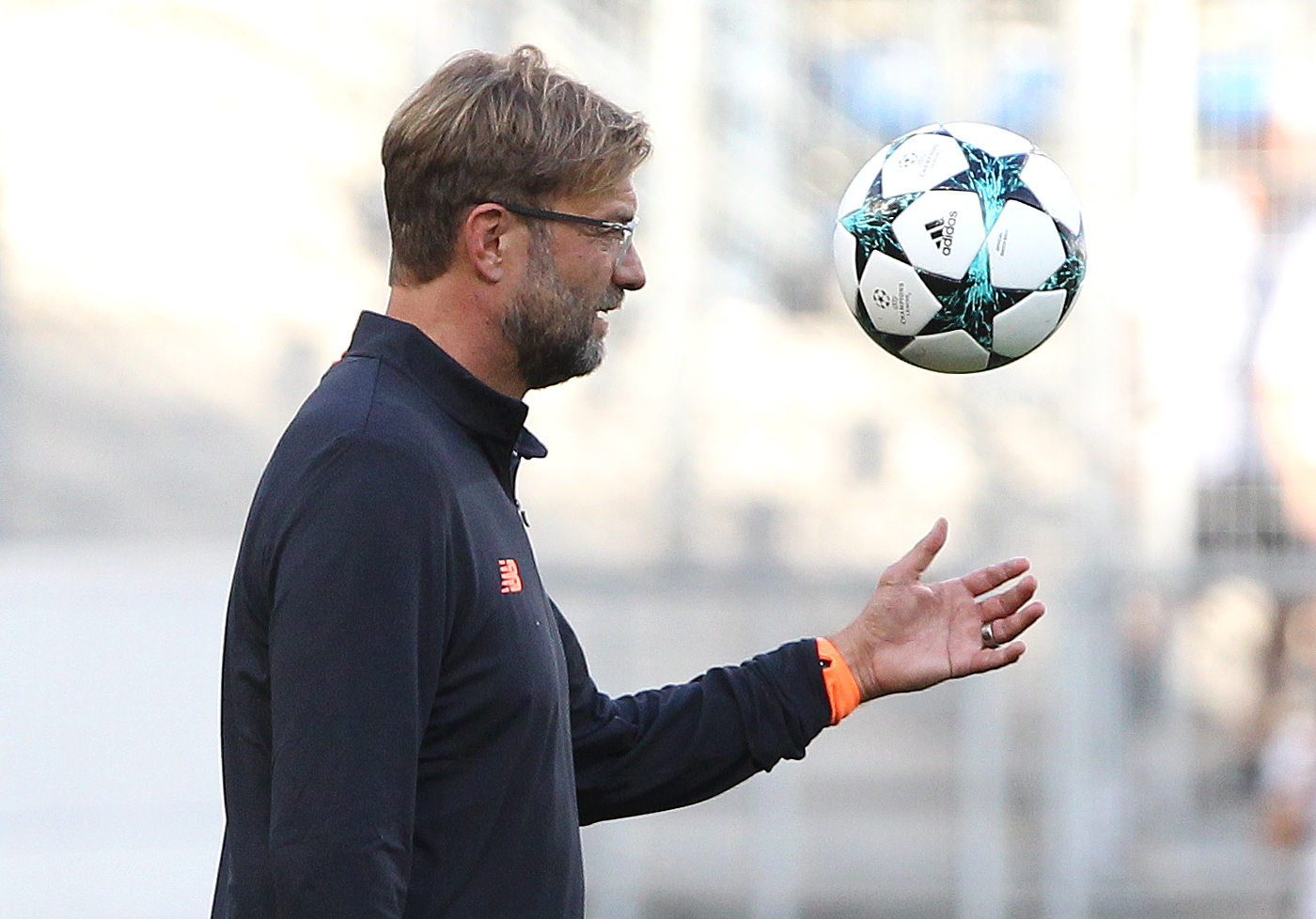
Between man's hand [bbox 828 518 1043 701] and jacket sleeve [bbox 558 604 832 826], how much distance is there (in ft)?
0.28

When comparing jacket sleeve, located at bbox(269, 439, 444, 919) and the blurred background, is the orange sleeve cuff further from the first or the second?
the blurred background

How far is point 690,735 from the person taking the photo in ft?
10.3

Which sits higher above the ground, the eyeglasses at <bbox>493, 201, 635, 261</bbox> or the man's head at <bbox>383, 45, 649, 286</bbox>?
the man's head at <bbox>383, 45, 649, 286</bbox>

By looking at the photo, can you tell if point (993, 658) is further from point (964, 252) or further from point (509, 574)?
point (509, 574)

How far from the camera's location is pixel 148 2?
22.5 feet

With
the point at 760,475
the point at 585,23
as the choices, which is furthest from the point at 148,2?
the point at 760,475

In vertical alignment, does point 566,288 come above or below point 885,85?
below

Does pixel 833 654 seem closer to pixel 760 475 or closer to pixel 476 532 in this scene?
pixel 476 532

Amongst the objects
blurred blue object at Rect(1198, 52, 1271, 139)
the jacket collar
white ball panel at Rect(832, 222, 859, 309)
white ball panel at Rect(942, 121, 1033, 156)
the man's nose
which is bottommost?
the jacket collar

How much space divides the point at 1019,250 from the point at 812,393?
386 centimetres

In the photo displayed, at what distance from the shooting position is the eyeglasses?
8.69 ft

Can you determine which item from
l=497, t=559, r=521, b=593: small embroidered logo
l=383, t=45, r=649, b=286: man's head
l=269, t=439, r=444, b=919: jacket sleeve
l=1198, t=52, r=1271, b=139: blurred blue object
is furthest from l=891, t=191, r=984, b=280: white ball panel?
l=1198, t=52, r=1271, b=139: blurred blue object

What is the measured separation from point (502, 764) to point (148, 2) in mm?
5112

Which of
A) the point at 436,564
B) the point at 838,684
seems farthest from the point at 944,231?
the point at 436,564
